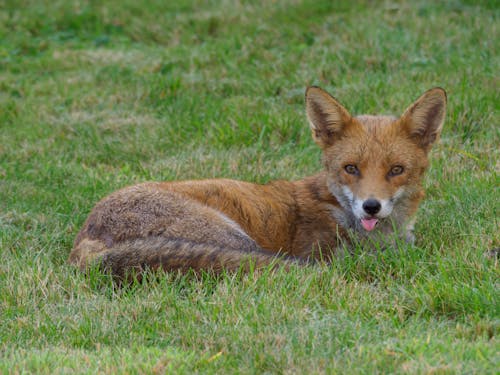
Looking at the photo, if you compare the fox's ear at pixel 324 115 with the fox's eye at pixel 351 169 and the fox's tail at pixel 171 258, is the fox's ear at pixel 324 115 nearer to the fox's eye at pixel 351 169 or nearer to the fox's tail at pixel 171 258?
the fox's eye at pixel 351 169

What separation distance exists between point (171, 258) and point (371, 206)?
1.46m

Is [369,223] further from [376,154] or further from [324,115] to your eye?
[324,115]

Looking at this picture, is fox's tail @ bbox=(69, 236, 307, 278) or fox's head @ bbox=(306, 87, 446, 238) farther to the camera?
fox's head @ bbox=(306, 87, 446, 238)

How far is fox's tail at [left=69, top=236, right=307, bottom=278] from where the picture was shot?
4.84m

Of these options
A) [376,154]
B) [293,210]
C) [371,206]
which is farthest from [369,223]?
[293,210]

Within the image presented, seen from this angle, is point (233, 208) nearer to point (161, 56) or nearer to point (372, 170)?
point (372, 170)

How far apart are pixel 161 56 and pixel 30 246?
5.45 metres

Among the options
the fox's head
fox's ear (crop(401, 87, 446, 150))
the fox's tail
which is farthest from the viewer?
fox's ear (crop(401, 87, 446, 150))

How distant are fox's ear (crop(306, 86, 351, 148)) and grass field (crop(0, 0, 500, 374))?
1.09m

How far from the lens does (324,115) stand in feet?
19.6

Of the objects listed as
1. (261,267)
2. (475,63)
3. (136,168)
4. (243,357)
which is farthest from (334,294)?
(475,63)

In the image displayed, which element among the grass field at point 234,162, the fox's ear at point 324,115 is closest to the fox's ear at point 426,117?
the fox's ear at point 324,115

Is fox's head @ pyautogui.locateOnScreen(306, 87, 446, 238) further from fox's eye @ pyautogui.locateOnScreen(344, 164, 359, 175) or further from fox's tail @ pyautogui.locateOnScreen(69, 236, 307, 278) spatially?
fox's tail @ pyautogui.locateOnScreen(69, 236, 307, 278)

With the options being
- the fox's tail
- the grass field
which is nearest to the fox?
the fox's tail
